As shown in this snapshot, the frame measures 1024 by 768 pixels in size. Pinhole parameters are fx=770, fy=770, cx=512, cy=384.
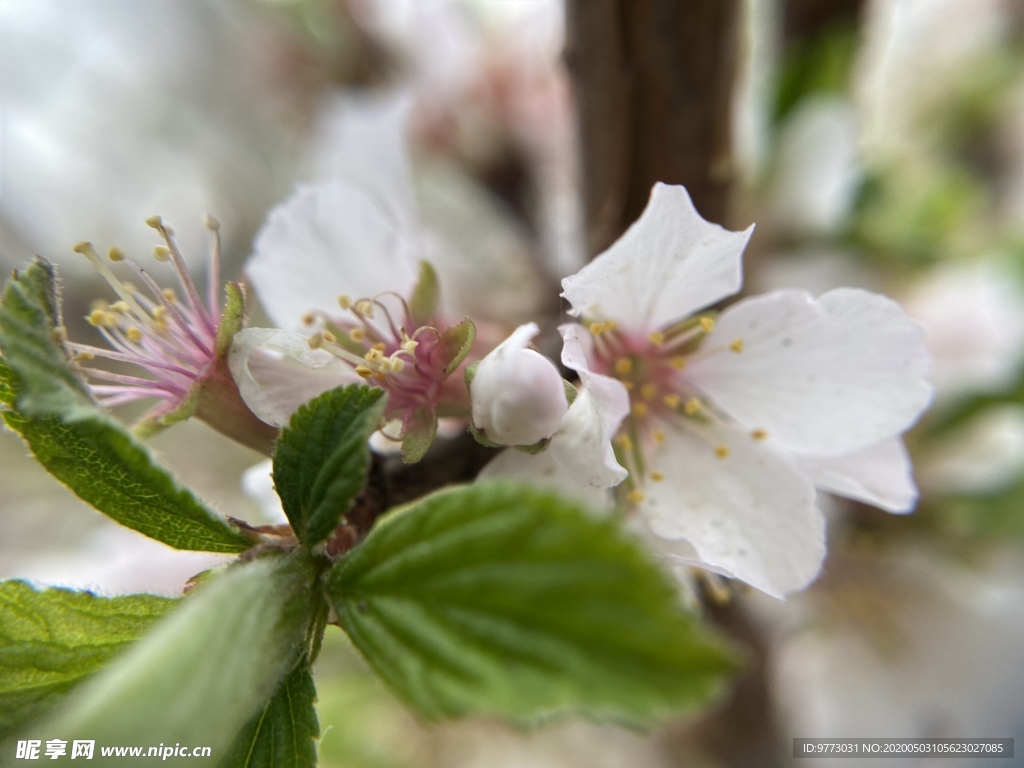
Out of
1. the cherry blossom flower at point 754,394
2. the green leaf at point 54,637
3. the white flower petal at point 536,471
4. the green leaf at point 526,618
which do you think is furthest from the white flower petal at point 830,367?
the green leaf at point 54,637

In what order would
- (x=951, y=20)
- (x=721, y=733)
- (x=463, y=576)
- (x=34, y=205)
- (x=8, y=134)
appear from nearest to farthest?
(x=463, y=576), (x=721, y=733), (x=8, y=134), (x=34, y=205), (x=951, y=20)

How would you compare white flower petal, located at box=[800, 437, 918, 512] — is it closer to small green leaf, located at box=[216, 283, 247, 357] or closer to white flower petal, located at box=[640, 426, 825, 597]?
white flower petal, located at box=[640, 426, 825, 597]

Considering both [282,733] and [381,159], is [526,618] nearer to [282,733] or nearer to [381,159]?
[282,733]

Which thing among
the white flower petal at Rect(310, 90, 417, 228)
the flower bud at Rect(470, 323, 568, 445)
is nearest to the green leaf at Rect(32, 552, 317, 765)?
the flower bud at Rect(470, 323, 568, 445)

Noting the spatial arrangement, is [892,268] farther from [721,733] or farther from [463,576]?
[463,576]

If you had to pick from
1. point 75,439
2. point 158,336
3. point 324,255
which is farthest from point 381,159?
point 75,439

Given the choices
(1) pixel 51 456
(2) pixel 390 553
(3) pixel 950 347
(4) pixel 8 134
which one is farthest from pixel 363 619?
(4) pixel 8 134

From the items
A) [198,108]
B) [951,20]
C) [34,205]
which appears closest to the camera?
[34,205]

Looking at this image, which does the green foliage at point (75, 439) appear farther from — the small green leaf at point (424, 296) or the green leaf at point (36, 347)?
the small green leaf at point (424, 296)
